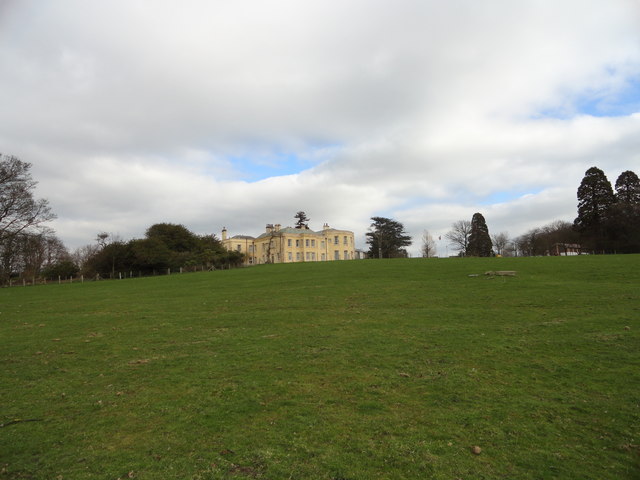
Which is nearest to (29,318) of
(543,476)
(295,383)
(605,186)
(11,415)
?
(11,415)

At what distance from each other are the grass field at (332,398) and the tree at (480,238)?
86.5 m

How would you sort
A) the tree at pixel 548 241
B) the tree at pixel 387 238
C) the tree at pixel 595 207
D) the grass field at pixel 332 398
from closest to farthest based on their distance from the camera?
the grass field at pixel 332 398, the tree at pixel 595 207, the tree at pixel 548 241, the tree at pixel 387 238

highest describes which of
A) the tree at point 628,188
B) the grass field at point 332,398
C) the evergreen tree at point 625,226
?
the tree at point 628,188

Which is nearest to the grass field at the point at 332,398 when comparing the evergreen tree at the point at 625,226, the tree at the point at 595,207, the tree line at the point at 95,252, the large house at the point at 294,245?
the tree line at the point at 95,252

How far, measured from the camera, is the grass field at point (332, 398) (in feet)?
14.7

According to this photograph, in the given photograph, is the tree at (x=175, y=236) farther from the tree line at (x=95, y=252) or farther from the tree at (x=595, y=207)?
the tree at (x=595, y=207)

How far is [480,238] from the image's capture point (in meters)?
95.1

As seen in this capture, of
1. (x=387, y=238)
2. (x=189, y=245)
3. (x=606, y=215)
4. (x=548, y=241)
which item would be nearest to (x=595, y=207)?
(x=606, y=215)

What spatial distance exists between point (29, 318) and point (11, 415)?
574 inches

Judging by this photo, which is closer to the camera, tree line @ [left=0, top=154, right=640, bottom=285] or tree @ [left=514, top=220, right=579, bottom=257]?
tree line @ [left=0, top=154, right=640, bottom=285]

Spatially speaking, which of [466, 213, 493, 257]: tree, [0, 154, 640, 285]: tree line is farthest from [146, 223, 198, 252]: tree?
[466, 213, 493, 257]: tree

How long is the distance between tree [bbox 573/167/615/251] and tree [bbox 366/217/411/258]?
43.6m

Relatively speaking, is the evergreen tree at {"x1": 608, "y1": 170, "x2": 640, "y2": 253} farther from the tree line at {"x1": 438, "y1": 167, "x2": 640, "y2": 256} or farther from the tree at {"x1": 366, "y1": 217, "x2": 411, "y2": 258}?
the tree at {"x1": 366, "y1": 217, "x2": 411, "y2": 258}

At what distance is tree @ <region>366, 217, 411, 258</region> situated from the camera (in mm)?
102625
